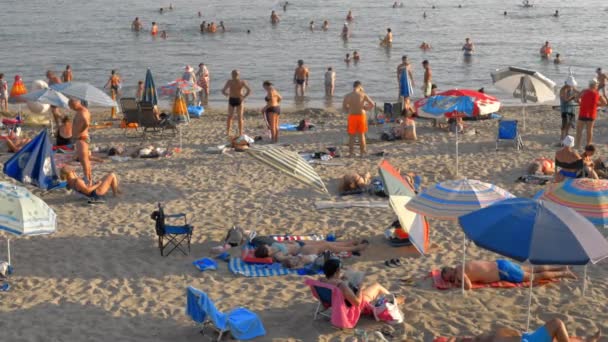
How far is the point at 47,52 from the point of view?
32406mm

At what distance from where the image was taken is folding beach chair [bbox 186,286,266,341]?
654 centimetres

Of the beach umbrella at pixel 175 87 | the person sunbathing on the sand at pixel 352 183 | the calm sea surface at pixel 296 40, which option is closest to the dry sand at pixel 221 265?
the person sunbathing on the sand at pixel 352 183

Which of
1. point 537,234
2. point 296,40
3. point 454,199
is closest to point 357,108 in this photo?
point 454,199

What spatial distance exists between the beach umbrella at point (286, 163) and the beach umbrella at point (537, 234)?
261 cm

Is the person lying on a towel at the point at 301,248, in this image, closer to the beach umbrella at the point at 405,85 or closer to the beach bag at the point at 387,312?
the beach bag at the point at 387,312

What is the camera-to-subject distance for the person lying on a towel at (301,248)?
334 inches

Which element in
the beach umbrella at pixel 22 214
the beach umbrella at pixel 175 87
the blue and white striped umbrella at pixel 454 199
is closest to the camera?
the blue and white striped umbrella at pixel 454 199

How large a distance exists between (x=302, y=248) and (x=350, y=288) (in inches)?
72.4

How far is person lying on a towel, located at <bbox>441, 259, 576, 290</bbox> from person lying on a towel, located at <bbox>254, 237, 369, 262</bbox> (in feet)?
4.31

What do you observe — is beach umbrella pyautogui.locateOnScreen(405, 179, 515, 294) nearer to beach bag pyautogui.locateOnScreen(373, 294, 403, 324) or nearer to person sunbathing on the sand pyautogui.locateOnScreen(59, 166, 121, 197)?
beach bag pyautogui.locateOnScreen(373, 294, 403, 324)

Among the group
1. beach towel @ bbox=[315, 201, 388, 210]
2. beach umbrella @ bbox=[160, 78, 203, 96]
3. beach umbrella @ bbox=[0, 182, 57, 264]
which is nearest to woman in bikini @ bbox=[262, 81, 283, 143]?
beach umbrella @ bbox=[160, 78, 203, 96]

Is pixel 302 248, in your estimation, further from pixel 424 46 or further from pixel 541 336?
pixel 424 46

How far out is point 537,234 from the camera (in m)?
5.85

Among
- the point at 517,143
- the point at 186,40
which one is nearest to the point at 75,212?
the point at 517,143
